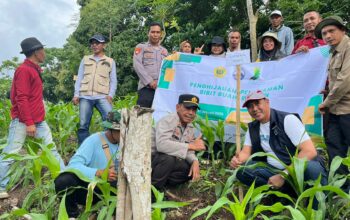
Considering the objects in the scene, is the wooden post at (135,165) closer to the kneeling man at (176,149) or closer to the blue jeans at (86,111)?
the kneeling man at (176,149)

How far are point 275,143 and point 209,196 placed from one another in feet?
3.17

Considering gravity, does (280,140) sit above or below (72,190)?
above

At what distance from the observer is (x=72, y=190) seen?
321 cm

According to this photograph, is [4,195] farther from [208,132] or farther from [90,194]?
A: [208,132]

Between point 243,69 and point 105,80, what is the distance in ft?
6.31

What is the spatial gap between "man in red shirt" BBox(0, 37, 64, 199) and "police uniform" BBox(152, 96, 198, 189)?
1110 mm

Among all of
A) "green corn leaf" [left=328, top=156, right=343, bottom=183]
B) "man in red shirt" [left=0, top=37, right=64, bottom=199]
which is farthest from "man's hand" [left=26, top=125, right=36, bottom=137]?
"green corn leaf" [left=328, top=156, right=343, bottom=183]

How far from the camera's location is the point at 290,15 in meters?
9.34

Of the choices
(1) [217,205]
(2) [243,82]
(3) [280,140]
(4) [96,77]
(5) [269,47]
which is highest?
(5) [269,47]

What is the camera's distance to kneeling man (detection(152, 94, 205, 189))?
144 inches

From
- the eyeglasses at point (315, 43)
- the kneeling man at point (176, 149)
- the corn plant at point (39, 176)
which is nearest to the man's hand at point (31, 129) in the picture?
the corn plant at point (39, 176)

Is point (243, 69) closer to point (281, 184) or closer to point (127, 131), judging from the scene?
point (281, 184)

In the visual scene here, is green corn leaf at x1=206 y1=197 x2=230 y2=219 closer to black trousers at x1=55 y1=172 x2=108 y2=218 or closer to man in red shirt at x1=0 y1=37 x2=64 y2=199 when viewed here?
black trousers at x1=55 y1=172 x2=108 y2=218

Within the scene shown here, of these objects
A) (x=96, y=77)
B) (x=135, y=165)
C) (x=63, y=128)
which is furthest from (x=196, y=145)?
(x=63, y=128)
